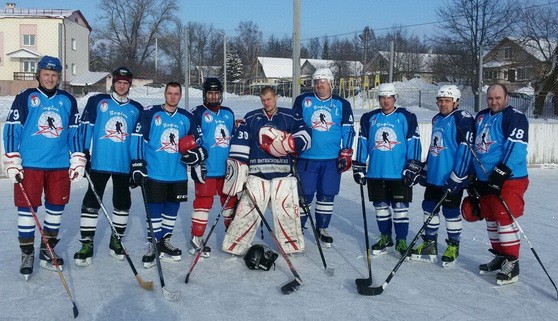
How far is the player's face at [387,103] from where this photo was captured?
423 centimetres

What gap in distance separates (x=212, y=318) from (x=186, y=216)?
106 inches

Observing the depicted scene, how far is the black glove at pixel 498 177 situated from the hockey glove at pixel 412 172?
59 centimetres

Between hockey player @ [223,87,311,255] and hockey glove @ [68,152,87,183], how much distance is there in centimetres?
103

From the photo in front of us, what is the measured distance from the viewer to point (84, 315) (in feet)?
9.89

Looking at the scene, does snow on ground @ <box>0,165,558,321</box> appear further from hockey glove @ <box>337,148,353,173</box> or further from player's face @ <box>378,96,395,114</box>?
player's face @ <box>378,96,395,114</box>

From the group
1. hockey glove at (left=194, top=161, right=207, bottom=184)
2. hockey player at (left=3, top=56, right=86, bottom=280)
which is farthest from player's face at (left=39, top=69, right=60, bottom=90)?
hockey glove at (left=194, top=161, right=207, bottom=184)

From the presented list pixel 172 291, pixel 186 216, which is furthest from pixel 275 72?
pixel 172 291

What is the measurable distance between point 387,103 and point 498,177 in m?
1.09

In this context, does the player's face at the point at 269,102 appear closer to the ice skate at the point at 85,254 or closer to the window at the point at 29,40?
the ice skate at the point at 85,254

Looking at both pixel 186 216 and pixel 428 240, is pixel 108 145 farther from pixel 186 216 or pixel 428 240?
pixel 428 240

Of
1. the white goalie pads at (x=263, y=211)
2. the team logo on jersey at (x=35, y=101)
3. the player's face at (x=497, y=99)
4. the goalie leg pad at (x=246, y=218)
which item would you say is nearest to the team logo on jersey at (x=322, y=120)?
the white goalie pads at (x=263, y=211)

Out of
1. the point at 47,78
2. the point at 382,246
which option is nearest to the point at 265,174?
the point at 382,246

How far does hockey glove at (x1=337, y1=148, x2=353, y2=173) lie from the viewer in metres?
4.33

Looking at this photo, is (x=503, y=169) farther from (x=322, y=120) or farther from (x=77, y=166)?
(x=77, y=166)
